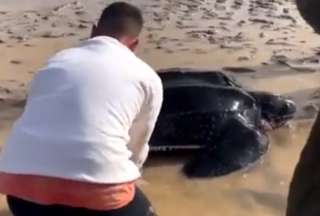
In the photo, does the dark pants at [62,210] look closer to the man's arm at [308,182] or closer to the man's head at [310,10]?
the man's arm at [308,182]

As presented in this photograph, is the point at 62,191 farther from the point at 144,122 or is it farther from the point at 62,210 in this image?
the point at 144,122

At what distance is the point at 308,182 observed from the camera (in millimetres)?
2881

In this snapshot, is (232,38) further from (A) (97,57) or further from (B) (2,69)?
(A) (97,57)

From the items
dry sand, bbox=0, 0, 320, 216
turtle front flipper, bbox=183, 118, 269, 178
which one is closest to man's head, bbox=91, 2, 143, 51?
dry sand, bbox=0, 0, 320, 216

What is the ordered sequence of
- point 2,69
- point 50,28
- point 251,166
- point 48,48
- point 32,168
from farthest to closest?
point 50,28, point 48,48, point 2,69, point 251,166, point 32,168

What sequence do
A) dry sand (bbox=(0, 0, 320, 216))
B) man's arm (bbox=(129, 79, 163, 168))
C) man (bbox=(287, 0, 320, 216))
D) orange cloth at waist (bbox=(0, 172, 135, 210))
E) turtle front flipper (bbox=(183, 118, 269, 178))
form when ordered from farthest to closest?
turtle front flipper (bbox=(183, 118, 269, 178))
dry sand (bbox=(0, 0, 320, 216))
man's arm (bbox=(129, 79, 163, 168))
orange cloth at waist (bbox=(0, 172, 135, 210))
man (bbox=(287, 0, 320, 216))

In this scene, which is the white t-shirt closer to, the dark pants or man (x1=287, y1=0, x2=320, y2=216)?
the dark pants

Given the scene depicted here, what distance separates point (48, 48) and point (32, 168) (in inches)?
201

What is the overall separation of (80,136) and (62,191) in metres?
0.20

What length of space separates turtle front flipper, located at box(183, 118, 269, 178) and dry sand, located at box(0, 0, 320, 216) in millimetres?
65

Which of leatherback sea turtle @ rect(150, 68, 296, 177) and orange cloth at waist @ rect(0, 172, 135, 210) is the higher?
orange cloth at waist @ rect(0, 172, 135, 210)

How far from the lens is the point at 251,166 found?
587 cm

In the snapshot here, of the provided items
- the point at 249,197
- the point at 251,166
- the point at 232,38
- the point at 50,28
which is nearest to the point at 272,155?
the point at 251,166

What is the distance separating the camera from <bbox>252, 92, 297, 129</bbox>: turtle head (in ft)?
20.9
